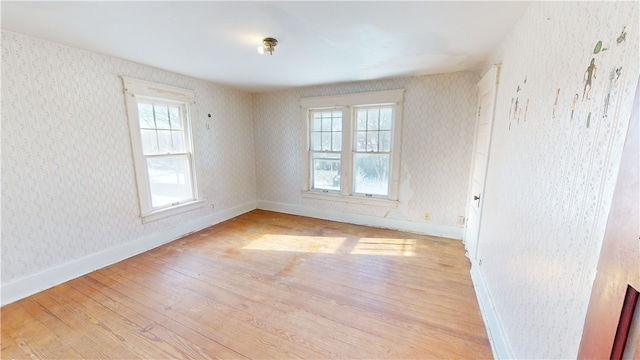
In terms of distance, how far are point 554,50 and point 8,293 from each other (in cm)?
424

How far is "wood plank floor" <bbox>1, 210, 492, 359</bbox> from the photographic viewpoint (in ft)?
5.35

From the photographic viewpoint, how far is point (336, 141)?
405 cm

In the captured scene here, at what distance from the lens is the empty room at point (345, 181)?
0.92 m

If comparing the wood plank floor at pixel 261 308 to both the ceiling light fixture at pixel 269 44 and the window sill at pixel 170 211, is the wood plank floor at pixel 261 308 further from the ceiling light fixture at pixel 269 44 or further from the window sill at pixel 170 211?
the ceiling light fixture at pixel 269 44

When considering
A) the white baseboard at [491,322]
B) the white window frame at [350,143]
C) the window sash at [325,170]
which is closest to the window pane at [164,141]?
the white window frame at [350,143]

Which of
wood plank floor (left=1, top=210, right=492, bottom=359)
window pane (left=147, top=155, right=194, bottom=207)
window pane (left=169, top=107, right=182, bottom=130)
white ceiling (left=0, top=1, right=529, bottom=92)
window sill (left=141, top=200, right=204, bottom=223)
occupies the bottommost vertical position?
wood plank floor (left=1, top=210, right=492, bottom=359)

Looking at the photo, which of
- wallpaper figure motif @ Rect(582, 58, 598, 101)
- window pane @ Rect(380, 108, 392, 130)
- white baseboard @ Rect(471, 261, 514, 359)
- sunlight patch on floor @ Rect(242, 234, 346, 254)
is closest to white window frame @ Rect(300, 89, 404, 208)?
window pane @ Rect(380, 108, 392, 130)

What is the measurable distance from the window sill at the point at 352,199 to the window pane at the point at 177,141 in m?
2.06

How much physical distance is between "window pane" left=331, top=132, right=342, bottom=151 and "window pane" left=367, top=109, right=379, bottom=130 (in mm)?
502

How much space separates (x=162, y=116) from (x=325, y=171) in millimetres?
2516

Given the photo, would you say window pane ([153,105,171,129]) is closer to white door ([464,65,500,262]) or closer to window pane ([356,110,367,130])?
window pane ([356,110,367,130])

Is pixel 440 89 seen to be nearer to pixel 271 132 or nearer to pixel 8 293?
pixel 271 132

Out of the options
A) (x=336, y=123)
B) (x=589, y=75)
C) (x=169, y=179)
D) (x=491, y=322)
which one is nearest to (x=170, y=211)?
(x=169, y=179)

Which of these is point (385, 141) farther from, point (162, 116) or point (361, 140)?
point (162, 116)
